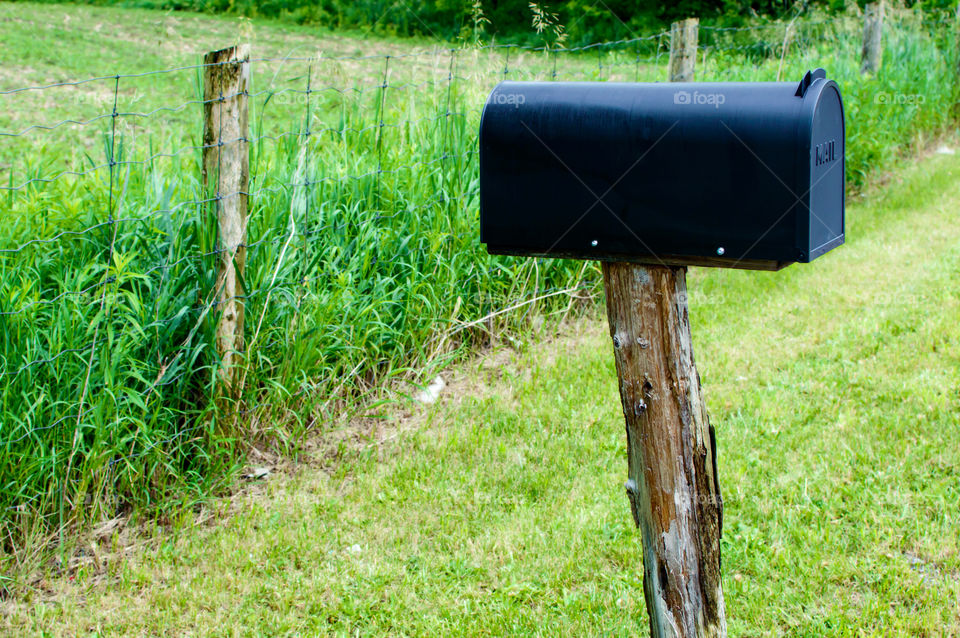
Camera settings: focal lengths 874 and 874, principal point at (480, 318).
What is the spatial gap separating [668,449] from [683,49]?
469cm

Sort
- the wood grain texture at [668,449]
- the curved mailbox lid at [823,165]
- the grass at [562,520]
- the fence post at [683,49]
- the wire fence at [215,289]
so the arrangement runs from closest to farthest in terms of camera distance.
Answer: the curved mailbox lid at [823,165] < the wood grain texture at [668,449] < the grass at [562,520] < the wire fence at [215,289] < the fence post at [683,49]

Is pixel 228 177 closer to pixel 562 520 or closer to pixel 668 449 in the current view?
pixel 562 520

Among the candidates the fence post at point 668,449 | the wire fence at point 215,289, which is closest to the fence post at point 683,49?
the wire fence at point 215,289

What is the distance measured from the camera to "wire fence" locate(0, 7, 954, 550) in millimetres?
3049

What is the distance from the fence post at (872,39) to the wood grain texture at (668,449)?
840 cm

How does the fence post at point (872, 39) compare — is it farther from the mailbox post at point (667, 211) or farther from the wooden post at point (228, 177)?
the mailbox post at point (667, 211)

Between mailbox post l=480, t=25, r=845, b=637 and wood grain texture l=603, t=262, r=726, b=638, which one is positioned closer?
mailbox post l=480, t=25, r=845, b=637

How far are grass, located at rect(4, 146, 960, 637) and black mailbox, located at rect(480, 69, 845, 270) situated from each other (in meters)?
1.44

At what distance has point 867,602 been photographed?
275 centimetres

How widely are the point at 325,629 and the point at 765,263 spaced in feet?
6.07

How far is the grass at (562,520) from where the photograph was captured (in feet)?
9.17

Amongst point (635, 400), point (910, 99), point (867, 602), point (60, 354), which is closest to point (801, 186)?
point (635, 400)

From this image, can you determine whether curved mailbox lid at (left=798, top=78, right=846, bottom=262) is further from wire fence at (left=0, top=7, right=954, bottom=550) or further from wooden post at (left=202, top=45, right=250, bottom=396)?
wooden post at (left=202, top=45, right=250, bottom=396)

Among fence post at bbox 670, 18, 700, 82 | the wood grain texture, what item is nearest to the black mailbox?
the wood grain texture
